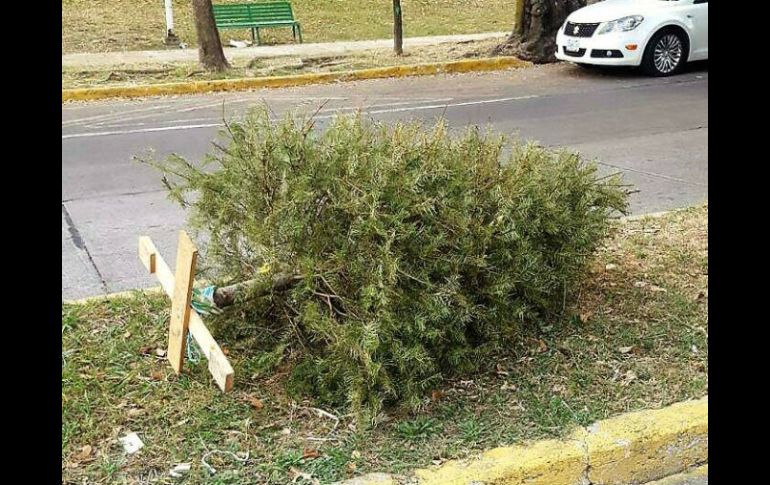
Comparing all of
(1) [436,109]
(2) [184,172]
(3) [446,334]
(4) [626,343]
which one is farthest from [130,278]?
(1) [436,109]

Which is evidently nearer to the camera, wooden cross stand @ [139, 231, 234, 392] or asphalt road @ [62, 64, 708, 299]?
wooden cross stand @ [139, 231, 234, 392]

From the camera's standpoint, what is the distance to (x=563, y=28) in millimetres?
14375

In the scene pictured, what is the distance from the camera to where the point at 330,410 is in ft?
11.0

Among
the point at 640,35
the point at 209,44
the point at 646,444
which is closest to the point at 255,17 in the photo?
the point at 209,44

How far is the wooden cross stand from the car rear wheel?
11.7 meters

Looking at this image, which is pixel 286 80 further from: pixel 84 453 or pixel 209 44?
pixel 84 453

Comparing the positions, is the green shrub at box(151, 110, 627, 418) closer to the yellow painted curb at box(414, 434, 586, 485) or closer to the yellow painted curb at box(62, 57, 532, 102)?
the yellow painted curb at box(414, 434, 586, 485)

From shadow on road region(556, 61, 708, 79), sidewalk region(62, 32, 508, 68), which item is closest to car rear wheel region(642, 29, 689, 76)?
shadow on road region(556, 61, 708, 79)

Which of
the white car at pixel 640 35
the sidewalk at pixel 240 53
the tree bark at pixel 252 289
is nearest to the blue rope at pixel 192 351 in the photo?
the tree bark at pixel 252 289

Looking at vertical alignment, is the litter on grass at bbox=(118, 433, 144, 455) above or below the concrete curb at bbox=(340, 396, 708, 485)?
above

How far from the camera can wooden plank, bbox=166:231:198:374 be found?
3287 mm

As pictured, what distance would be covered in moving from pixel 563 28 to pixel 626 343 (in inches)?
447
